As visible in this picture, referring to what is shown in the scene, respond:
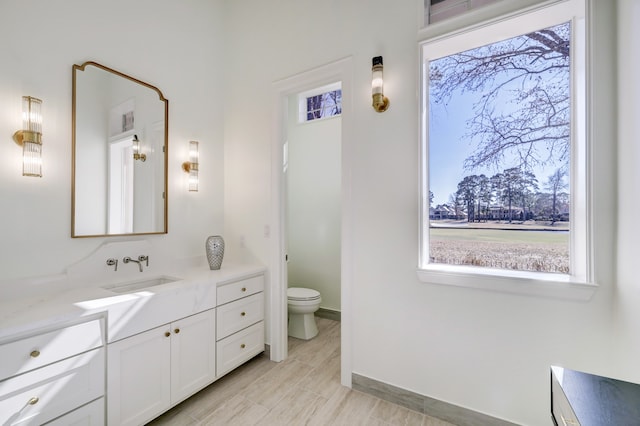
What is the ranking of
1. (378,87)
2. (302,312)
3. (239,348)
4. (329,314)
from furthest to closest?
(329,314)
(302,312)
(239,348)
(378,87)

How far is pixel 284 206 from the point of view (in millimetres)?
2463

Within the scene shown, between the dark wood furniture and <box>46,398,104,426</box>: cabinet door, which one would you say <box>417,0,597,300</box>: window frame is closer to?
the dark wood furniture

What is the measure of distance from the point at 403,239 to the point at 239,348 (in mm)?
1571

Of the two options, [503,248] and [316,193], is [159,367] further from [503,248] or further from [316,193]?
[316,193]

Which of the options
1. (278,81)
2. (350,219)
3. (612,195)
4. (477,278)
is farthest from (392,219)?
(278,81)

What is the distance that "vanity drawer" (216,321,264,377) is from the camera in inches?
81.7

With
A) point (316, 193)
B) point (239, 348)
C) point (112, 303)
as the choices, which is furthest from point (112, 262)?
point (316, 193)

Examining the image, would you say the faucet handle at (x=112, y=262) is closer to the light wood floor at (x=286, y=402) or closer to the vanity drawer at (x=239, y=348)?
the vanity drawer at (x=239, y=348)

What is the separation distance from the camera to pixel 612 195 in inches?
52.0

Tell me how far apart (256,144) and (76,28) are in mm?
1387

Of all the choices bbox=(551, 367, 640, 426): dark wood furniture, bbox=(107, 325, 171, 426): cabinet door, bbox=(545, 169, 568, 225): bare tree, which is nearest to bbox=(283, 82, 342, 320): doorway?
bbox=(107, 325, 171, 426): cabinet door

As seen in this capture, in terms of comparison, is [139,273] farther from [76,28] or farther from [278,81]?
[278,81]

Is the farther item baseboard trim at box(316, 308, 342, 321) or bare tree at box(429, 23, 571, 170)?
baseboard trim at box(316, 308, 342, 321)

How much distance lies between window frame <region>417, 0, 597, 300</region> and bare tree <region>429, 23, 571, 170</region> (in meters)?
0.05
